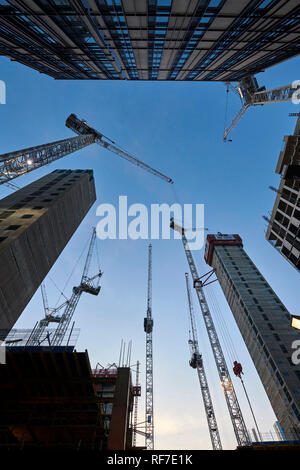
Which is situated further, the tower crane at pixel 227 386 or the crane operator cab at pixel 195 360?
the crane operator cab at pixel 195 360

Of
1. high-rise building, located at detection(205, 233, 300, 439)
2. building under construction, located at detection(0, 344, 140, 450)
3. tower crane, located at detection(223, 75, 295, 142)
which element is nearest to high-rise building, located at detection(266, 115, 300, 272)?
tower crane, located at detection(223, 75, 295, 142)

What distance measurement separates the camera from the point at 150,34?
84.1 feet

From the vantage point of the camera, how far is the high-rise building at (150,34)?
Answer: 2088 cm

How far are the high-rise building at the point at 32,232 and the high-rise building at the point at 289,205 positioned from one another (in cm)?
4345

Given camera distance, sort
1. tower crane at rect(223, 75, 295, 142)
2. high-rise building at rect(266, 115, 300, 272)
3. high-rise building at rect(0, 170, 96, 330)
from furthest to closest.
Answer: tower crane at rect(223, 75, 295, 142)
high-rise building at rect(266, 115, 300, 272)
high-rise building at rect(0, 170, 96, 330)

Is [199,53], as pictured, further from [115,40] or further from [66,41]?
[66,41]

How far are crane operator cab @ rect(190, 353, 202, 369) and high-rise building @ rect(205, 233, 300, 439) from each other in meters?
15.5

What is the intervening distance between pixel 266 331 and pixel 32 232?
62148 mm

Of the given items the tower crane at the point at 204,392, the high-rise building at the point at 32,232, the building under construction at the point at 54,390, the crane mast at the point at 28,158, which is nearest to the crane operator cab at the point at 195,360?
the tower crane at the point at 204,392

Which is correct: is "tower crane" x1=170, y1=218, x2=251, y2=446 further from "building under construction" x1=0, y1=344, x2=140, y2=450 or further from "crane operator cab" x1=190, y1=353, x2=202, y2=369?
"building under construction" x1=0, y1=344, x2=140, y2=450

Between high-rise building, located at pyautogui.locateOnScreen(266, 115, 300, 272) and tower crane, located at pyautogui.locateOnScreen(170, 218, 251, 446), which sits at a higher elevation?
high-rise building, located at pyautogui.locateOnScreen(266, 115, 300, 272)

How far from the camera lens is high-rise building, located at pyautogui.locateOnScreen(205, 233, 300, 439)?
46219mm

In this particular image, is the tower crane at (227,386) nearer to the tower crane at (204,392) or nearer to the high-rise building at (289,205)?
the tower crane at (204,392)

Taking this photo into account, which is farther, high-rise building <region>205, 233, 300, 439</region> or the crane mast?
high-rise building <region>205, 233, 300, 439</region>
